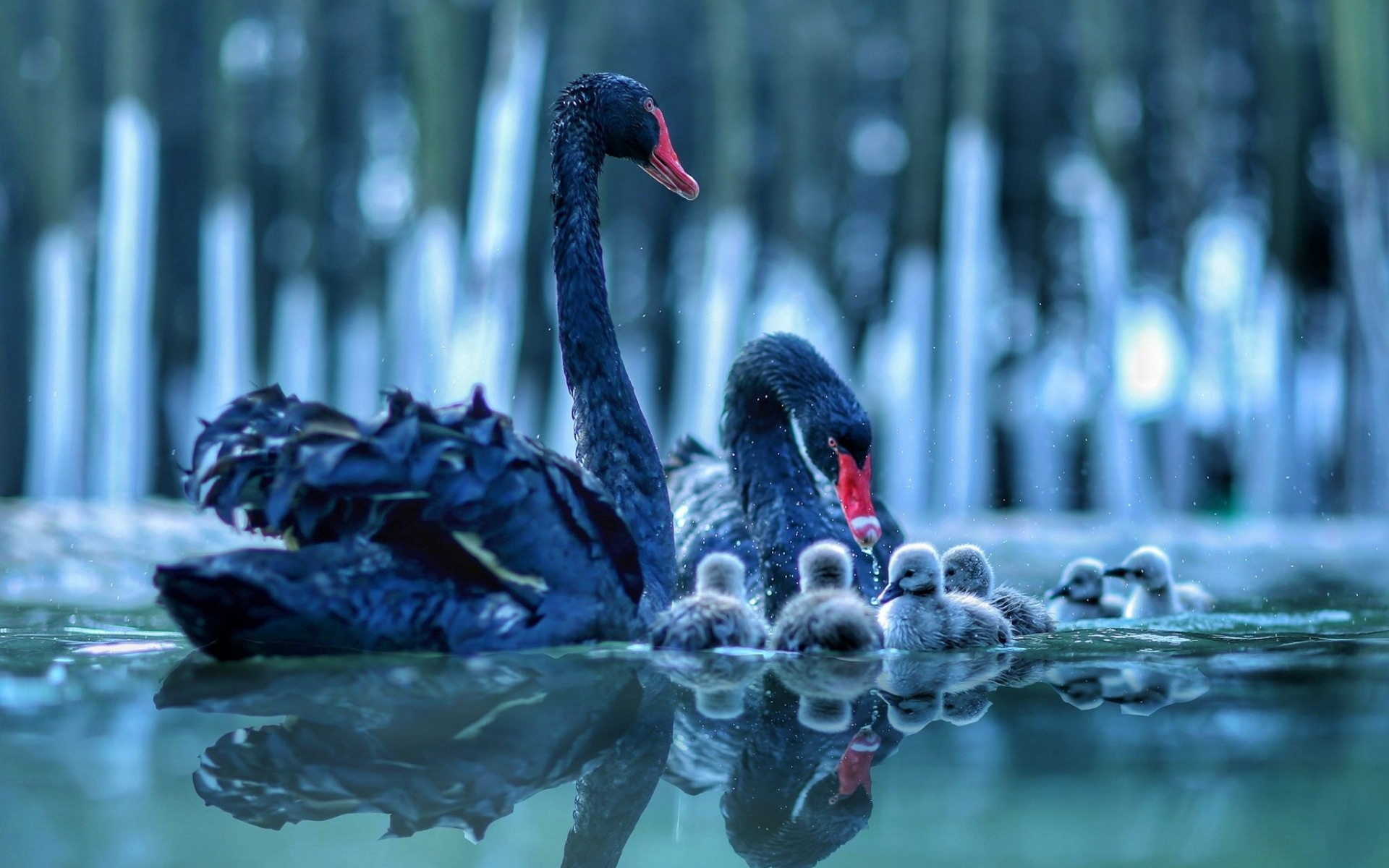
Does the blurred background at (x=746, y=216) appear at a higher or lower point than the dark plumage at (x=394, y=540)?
higher

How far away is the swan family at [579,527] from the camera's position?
355 centimetres

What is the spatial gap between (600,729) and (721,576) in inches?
75.1

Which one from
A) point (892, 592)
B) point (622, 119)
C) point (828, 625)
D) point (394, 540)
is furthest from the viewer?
point (622, 119)

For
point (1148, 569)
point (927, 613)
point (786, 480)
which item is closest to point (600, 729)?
point (927, 613)

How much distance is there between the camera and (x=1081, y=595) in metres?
5.75

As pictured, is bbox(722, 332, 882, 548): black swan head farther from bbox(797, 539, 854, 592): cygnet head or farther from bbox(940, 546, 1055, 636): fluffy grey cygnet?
bbox(940, 546, 1055, 636): fluffy grey cygnet

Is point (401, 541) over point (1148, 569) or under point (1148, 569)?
over

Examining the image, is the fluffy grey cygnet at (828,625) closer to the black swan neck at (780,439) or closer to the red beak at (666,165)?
the black swan neck at (780,439)

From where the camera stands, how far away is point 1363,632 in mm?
4684

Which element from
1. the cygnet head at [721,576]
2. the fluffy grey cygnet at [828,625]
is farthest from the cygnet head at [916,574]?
the cygnet head at [721,576]

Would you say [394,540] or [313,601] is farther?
[394,540]

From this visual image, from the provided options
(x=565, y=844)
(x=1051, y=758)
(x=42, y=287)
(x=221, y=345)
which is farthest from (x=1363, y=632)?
(x=42, y=287)

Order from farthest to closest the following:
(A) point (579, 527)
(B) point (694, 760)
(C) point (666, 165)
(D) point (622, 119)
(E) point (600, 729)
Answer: (C) point (666, 165) → (D) point (622, 119) → (A) point (579, 527) → (E) point (600, 729) → (B) point (694, 760)

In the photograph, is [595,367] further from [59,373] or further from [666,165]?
[59,373]
